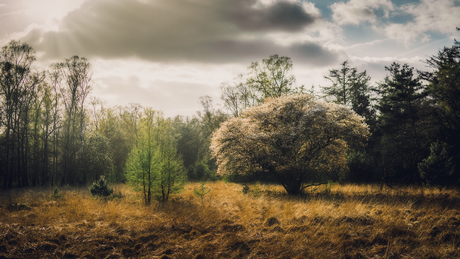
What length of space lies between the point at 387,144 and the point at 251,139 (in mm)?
17512

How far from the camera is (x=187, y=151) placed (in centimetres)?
3391

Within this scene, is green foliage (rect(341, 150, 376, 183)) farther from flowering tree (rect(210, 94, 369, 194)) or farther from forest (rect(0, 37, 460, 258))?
flowering tree (rect(210, 94, 369, 194))

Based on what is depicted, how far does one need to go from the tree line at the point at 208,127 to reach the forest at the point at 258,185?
0.12 m

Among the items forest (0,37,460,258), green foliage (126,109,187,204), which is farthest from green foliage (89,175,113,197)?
green foliage (126,109,187,204)

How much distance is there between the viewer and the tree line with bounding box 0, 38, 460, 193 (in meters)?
12.8

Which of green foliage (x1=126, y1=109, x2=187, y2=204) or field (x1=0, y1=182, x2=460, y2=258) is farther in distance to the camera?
green foliage (x1=126, y1=109, x2=187, y2=204)

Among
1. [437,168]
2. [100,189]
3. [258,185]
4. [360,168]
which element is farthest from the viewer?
[360,168]

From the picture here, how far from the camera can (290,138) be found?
1176 centimetres

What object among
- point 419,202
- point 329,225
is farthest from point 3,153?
point 419,202

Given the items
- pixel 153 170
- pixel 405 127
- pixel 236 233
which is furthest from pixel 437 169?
pixel 153 170

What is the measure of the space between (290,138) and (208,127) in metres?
22.5

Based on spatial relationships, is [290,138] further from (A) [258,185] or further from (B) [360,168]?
(B) [360,168]

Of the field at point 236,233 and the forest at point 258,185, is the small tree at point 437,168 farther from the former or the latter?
the field at point 236,233

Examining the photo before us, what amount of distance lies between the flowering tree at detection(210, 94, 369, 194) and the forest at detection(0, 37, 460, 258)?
78mm
